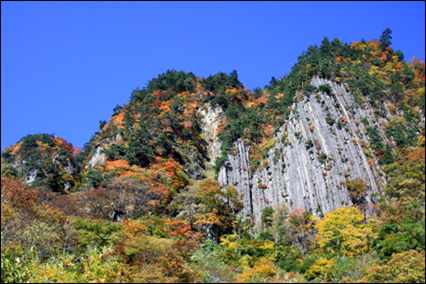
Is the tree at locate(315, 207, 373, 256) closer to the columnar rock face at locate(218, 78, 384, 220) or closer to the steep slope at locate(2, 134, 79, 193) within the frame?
the columnar rock face at locate(218, 78, 384, 220)

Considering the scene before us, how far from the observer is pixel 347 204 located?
3706 cm

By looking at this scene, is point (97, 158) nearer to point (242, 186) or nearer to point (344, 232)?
point (242, 186)

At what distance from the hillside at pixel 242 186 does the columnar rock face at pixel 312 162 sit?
0.17 meters

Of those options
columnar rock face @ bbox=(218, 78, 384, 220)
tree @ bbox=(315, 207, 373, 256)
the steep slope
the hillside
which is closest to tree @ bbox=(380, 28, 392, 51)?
the hillside

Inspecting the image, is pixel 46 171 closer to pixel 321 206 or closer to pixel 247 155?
pixel 247 155

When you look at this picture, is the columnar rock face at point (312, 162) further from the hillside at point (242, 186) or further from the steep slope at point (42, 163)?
the steep slope at point (42, 163)

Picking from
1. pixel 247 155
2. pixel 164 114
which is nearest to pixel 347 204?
pixel 247 155

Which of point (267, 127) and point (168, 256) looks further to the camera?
point (267, 127)

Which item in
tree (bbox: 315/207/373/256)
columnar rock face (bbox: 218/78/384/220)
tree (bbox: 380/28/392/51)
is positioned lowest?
tree (bbox: 315/207/373/256)

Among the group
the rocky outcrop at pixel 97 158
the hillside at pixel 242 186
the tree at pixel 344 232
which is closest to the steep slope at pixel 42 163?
the hillside at pixel 242 186

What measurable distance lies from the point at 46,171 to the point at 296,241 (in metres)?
35.3

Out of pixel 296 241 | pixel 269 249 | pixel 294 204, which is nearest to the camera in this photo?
pixel 269 249

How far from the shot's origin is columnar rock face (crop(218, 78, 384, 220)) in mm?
39406

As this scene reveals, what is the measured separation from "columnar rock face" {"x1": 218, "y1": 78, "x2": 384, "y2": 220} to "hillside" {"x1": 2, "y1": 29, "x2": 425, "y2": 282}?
0.17 meters
